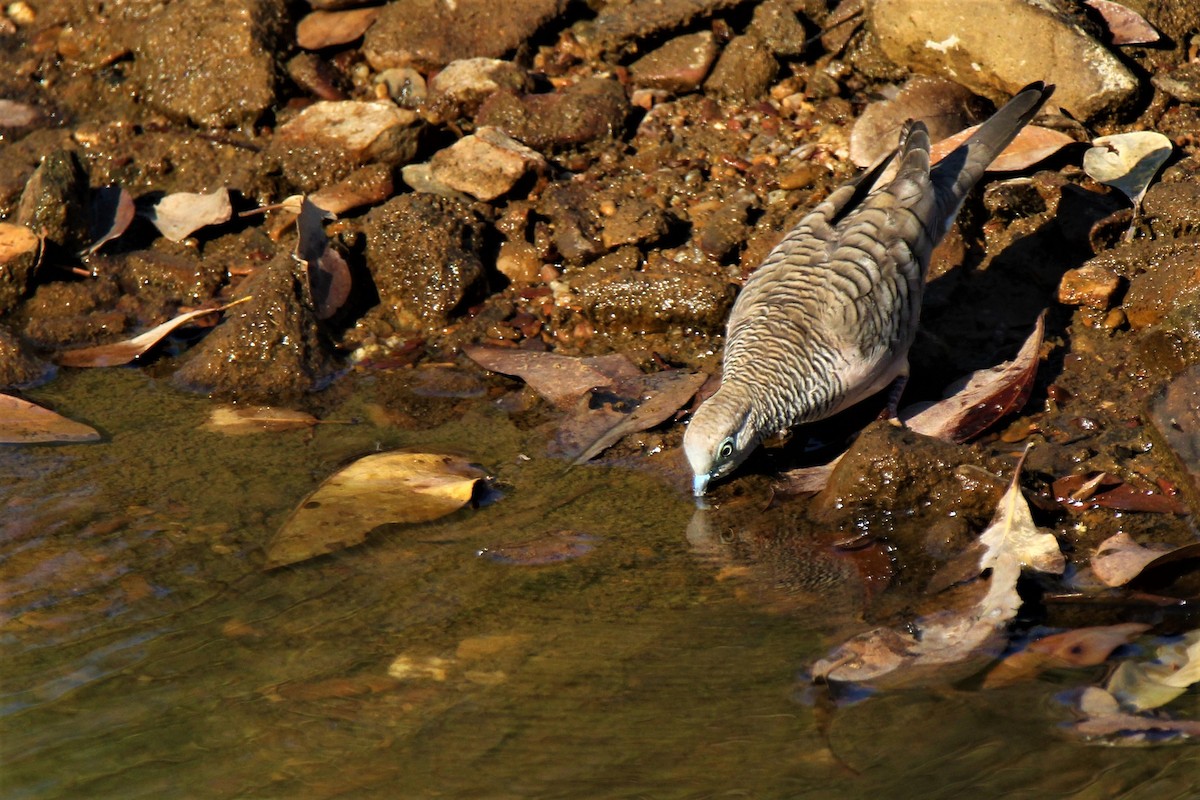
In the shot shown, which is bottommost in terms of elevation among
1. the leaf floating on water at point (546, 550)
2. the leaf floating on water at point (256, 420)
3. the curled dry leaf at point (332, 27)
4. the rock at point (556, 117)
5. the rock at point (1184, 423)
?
the leaf floating on water at point (256, 420)

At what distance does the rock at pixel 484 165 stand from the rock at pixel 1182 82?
11.9 feet

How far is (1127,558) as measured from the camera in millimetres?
4605

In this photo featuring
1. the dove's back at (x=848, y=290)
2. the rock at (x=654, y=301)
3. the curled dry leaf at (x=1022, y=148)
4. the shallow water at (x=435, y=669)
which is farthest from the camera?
the curled dry leaf at (x=1022, y=148)

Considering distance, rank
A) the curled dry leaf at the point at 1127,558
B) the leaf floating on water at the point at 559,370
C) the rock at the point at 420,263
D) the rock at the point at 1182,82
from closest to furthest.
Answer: the curled dry leaf at the point at 1127,558 → the leaf floating on water at the point at 559,370 → the rock at the point at 420,263 → the rock at the point at 1182,82

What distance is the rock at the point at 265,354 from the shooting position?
625 centimetres

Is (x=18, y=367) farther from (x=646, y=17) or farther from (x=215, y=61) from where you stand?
(x=646, y=17)

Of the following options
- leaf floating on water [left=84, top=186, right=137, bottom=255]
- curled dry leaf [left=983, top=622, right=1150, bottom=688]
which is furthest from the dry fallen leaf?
leaf floating on water [left=84, top=186, right=137, bottom=255]

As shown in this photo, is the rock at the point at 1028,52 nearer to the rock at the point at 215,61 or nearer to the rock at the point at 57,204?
the rock at the point at 215,61

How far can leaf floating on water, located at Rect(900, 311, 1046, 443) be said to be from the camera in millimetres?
5586

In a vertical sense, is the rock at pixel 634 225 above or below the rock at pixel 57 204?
above

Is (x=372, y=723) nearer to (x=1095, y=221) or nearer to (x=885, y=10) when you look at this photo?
(x=1095, y=221)

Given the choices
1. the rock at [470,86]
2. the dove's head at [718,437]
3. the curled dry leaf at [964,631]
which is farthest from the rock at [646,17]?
the curled dry leaf at [964,631]

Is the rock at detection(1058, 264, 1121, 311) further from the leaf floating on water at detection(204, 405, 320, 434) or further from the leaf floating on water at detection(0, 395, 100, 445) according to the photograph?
the leaf floating on water at detection(0, 395, 100, 445)

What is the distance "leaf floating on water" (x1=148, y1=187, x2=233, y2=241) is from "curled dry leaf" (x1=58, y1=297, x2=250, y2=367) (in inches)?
33.8
